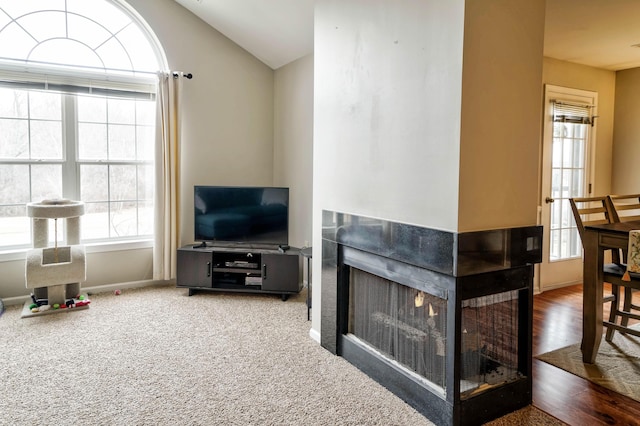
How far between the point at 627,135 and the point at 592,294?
2964 mm

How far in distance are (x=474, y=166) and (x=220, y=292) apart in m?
3.08

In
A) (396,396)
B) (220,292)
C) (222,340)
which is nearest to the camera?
(396,396)

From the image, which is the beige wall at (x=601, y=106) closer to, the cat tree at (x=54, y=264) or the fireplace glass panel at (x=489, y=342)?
the fireplace glass panel at (x=489, y=342)

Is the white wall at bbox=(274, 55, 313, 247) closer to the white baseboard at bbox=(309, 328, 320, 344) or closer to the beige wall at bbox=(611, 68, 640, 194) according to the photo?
the white baseboard at bbox=(309, 328, 320, 344)

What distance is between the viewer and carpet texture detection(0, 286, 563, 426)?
2.15 meters

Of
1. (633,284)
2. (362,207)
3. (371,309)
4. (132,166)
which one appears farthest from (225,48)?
(633,284)

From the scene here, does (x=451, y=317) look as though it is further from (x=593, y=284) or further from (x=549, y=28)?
(x=549, y=28)

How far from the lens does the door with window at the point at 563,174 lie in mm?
4410

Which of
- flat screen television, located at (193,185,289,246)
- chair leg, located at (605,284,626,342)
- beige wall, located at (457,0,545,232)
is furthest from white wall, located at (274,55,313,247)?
chair leg, located at (605,284,626,342)

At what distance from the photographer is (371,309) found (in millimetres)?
2650

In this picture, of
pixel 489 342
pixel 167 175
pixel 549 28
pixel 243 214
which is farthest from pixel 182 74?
pixel 489 342

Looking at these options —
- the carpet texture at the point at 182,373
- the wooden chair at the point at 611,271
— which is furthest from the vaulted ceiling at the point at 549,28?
the carpet texture at the point at 182,373

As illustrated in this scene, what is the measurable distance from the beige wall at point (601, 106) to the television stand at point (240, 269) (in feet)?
11.2

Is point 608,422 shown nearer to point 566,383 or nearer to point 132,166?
point 566,383
